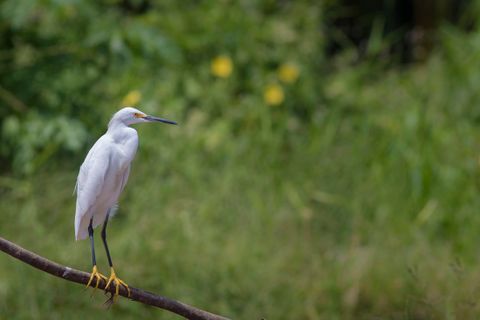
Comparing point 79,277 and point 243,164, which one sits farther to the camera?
point 243,164

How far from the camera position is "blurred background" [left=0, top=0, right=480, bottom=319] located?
11.1 ft

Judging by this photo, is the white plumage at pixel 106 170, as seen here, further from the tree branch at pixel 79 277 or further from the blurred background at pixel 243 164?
the blurred background at pixel 243 164

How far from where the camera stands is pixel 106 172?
4.51 ft

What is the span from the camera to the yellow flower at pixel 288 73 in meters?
4.54

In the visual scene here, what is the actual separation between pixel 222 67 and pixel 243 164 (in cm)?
62

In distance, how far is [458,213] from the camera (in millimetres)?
3859

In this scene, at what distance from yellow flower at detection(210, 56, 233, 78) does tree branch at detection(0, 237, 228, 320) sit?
2.95m

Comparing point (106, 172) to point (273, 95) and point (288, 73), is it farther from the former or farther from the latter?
point (288, 73)

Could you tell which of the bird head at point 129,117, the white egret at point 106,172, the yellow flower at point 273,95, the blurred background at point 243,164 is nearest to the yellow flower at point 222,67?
the blurred background at point 243,164

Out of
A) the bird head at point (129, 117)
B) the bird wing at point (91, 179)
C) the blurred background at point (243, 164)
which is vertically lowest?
the blurred background at point (243, 164)

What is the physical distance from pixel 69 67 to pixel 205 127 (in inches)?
32.2

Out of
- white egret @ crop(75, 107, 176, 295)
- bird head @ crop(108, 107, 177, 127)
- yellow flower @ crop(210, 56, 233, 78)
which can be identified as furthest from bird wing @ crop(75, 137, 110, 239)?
yellow flower @ crop(210, 56, 233, 78)

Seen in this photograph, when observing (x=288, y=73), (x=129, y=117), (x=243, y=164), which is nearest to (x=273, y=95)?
(x=288, y=73)

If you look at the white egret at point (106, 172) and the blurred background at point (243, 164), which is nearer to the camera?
the white egret at point (106, 172)
